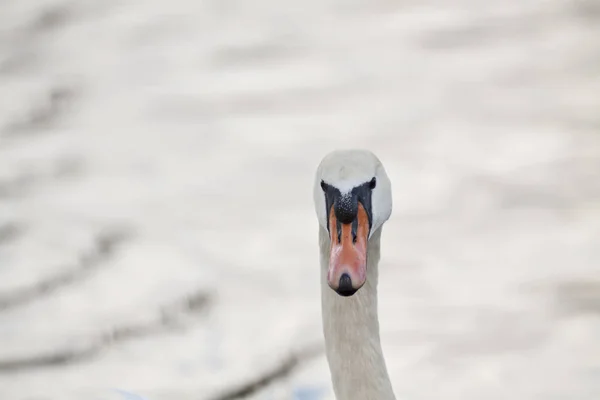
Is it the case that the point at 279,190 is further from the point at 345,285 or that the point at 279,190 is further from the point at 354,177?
the point at 345,285

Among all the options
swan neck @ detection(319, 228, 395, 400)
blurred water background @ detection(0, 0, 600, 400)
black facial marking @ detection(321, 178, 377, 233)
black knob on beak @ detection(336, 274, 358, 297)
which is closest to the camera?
black knob on beak @ detection(336, 274, 358, 297)

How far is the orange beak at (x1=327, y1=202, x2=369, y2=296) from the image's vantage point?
2016 millimetres

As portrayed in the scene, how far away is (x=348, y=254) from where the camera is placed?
81.5 inches

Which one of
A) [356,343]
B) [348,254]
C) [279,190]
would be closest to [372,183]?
[348,254]

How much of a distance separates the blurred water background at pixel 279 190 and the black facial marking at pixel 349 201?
1.00 metres

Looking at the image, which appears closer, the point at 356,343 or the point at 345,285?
the point at 345,285

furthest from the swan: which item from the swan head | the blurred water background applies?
the blurred water background

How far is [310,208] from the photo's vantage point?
4.09m

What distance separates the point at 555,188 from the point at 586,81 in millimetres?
838

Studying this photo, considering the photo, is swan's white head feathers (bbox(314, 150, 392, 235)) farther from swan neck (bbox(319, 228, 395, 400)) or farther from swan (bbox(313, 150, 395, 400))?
swan neck (bbox(319, 228, 395, 400))

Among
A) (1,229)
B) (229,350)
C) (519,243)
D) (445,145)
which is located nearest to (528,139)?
(445,145)

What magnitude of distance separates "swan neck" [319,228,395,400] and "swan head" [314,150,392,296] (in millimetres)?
267

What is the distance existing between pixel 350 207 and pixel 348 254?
12 cm

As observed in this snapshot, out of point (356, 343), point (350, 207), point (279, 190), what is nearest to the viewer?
point (350, 207)
